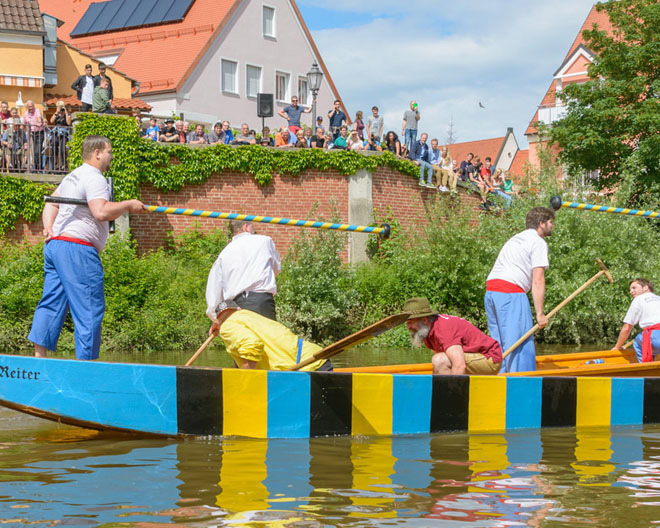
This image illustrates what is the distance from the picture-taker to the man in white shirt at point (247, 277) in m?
6.52

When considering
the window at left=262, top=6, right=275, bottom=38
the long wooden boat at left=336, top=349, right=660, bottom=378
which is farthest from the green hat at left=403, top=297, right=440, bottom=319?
the window at left=262, top=6, right=275, bottom=38

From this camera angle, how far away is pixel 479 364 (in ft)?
23.0

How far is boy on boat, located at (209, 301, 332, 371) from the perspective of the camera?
6.12m

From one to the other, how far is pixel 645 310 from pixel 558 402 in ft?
7.89

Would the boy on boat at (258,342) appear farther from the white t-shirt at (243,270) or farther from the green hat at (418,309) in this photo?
the green hat at (418,309)

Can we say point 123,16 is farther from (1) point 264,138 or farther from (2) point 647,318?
(2) point 647,318

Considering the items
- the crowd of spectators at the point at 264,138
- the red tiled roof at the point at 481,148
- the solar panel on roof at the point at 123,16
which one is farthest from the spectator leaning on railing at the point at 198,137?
the red tiled roof at the point at 481,148

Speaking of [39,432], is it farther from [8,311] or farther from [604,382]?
[8,311]

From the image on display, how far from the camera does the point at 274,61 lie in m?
34.8

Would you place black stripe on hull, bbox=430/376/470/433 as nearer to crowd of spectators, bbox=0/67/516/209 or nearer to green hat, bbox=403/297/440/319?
green hat, bbox=403/297/440/319

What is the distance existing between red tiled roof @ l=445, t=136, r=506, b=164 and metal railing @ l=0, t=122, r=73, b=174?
153 ft

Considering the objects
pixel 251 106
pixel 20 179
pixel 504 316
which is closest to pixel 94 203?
pixel 504 316

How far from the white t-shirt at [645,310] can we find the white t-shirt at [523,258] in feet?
6.40

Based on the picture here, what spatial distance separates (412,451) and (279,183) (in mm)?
15320
